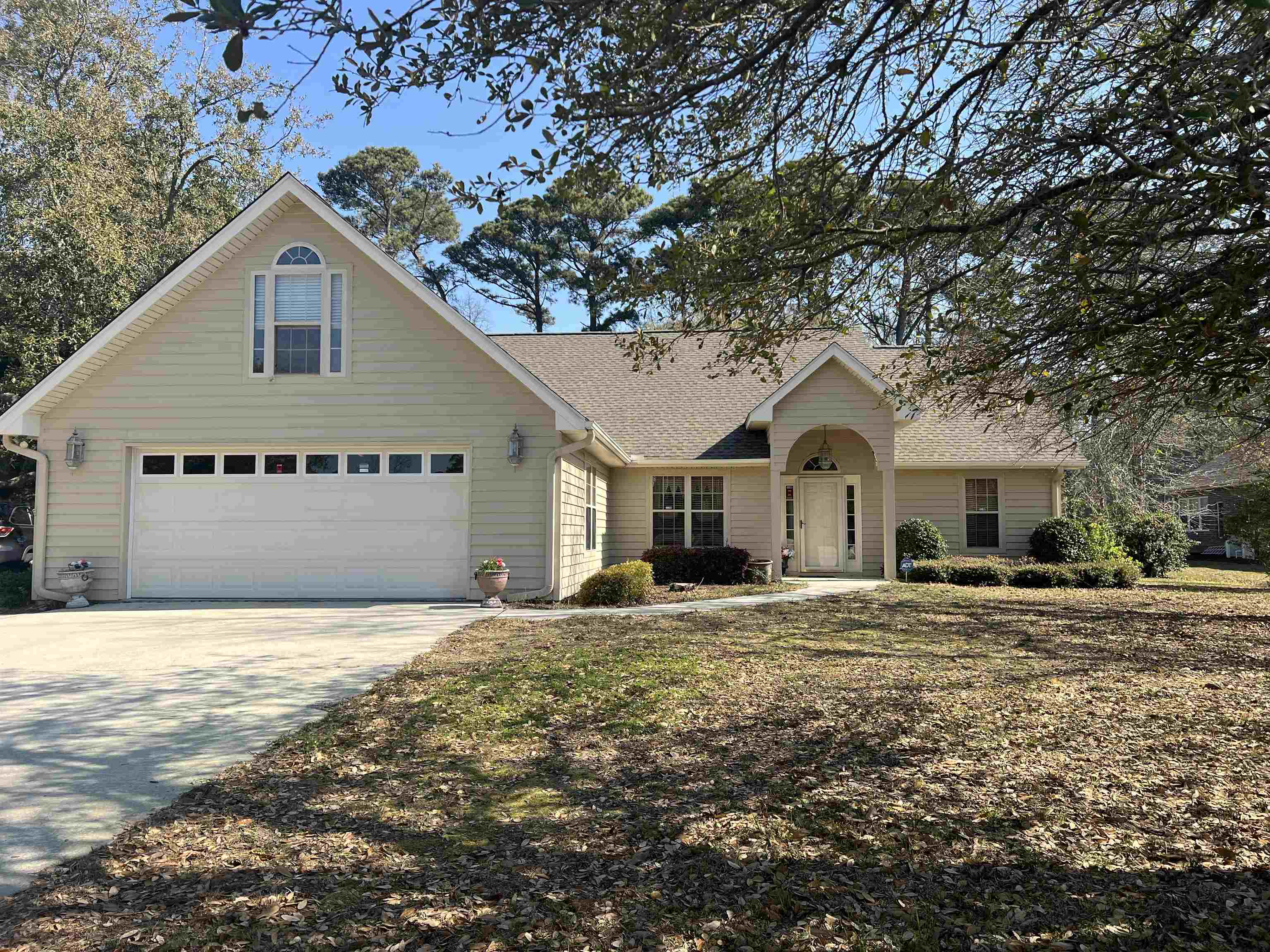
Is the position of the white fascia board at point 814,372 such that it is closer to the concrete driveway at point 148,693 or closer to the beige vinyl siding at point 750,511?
the beige vinyl siding at point 750,511

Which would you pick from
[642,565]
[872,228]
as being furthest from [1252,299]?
[642,565]

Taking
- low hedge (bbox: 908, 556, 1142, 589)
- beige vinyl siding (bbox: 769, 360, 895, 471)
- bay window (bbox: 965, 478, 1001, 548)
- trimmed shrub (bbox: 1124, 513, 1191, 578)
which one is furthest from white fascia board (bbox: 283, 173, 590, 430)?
trimmed shrub (bbox: 1124, 513, 1191, 578)

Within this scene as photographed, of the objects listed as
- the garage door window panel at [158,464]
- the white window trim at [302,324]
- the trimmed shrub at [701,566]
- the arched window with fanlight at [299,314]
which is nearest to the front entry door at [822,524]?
the trimmed shrub at [701,566]

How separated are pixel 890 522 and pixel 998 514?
12.5 feet

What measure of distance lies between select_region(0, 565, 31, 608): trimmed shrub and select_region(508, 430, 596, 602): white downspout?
7.88 metres

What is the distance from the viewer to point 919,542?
17500 mm

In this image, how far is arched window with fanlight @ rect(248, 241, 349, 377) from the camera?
13.3 metres

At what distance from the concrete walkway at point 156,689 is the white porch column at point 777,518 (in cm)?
409

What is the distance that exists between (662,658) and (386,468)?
22.9 feet

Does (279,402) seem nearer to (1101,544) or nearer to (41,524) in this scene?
(41,524)

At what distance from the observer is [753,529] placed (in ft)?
59.2

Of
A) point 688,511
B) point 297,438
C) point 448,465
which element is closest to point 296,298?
point 297,438

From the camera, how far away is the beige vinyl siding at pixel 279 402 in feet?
43.1

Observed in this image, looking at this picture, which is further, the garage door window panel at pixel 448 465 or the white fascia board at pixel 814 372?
the white fascia board at pixel 814 372
